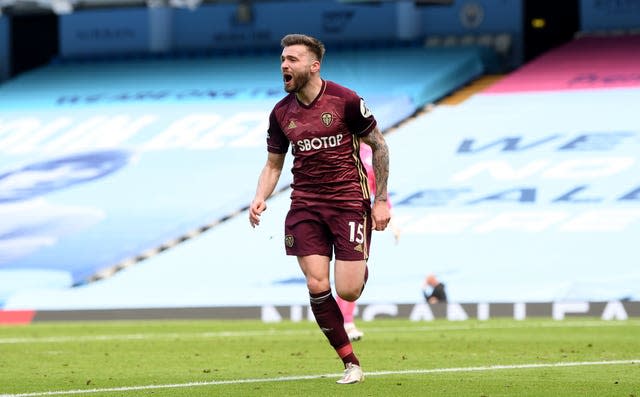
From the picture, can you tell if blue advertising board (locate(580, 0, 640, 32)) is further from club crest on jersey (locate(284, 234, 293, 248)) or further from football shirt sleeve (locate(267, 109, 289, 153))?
club crest on jersey (locate(284, 234, 293, 248))

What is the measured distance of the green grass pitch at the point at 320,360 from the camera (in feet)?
29.6

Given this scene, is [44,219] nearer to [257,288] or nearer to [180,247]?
[180,247]

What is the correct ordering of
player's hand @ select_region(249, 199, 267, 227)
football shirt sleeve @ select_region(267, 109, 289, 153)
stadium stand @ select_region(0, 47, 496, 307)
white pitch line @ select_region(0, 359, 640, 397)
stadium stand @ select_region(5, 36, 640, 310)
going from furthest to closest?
stadium stand @ select_region(0, 47, 496, 307)
stadium stand @ select_region(5, 36, 640, 310)
football shirt sleeve @ select_region(267, 109, 289, 153)
player's hand @ select_region(249, 199, 267, 227)
white pitch line @ select_region(0, 359, 640, 397)

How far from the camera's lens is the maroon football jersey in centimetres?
943

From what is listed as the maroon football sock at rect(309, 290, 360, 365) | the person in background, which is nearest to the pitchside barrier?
the person in background

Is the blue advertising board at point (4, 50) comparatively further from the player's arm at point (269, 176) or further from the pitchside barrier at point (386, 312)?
the player's arm at point (269, 176)

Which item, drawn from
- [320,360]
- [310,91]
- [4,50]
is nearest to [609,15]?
[4,50]

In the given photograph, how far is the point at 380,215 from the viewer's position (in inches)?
368

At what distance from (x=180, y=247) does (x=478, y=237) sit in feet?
19.8

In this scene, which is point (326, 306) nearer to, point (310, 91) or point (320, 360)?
point (310, 91)

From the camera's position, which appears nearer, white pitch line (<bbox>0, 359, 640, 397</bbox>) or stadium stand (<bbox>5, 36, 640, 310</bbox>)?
white pitch line (<bbox>0, 359, 640, 397</bbox>)

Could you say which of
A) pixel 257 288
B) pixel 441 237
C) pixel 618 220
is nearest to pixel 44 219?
pixel 257 288

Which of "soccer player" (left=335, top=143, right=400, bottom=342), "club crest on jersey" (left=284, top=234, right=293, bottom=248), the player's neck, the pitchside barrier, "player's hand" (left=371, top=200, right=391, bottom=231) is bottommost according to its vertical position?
the pitchside barrier

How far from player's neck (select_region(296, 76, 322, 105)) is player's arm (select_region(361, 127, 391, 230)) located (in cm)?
47
